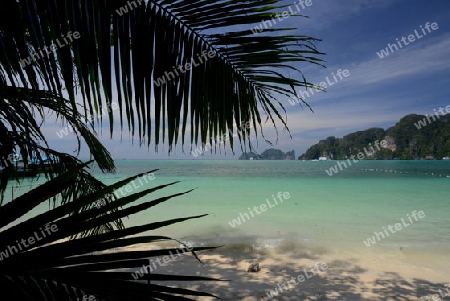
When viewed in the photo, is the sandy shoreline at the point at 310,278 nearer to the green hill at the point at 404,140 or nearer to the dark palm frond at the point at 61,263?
the dark palm frond at the point at 61,263

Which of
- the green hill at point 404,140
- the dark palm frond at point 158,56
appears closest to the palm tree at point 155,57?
the dark palm frond at point 158,56

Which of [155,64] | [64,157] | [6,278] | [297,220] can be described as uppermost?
[155,64]

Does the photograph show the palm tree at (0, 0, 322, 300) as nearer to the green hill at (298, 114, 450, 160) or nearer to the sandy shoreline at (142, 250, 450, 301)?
the sandy shoreline at (142, 250, 450, 301)

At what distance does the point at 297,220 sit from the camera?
38.8ft

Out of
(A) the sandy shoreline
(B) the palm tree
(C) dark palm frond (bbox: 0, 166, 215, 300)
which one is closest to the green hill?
(A) the sandy shoreline

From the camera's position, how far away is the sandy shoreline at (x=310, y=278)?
4633mm

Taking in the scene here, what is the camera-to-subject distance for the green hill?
9200 cm

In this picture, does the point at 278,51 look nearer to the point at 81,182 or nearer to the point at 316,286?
the point at 81,182

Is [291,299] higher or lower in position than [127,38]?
lower

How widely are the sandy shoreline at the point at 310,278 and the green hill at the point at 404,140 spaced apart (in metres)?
90.4

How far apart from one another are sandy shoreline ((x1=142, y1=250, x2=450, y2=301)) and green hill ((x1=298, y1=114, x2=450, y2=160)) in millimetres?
90386

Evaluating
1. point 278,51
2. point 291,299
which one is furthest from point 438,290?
point 278,51

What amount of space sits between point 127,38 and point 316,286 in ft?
17.2

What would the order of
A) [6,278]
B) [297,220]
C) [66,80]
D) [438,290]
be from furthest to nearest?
[297,220] → [438,290] → [66,80] → [6,278]
